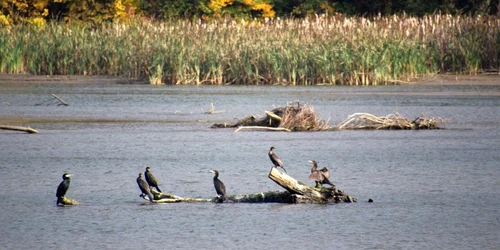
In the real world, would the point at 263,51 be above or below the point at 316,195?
above

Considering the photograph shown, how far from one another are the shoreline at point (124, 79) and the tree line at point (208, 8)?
447 inches

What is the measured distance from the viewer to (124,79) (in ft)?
98.5

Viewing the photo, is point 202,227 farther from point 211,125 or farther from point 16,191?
A: point 211,125

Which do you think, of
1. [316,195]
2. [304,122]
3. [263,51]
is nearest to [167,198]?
[316,195]

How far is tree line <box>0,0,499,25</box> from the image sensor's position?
4456 cm

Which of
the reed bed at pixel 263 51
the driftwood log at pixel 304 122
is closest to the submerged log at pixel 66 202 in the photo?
the driftwood log at pixel 304 122

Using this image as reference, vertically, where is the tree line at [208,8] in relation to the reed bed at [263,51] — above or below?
above

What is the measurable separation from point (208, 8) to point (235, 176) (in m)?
36.6

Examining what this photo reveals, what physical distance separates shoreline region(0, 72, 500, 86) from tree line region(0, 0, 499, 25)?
11352mm

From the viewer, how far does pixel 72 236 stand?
28.7 feet

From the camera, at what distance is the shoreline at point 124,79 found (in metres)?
29.7

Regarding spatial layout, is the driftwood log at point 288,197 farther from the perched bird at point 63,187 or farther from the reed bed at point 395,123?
the reed bed at point 395,123

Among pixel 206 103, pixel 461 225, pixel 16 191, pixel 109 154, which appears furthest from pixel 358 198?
pixel 206 103

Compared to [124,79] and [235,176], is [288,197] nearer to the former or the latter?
[235,176]
